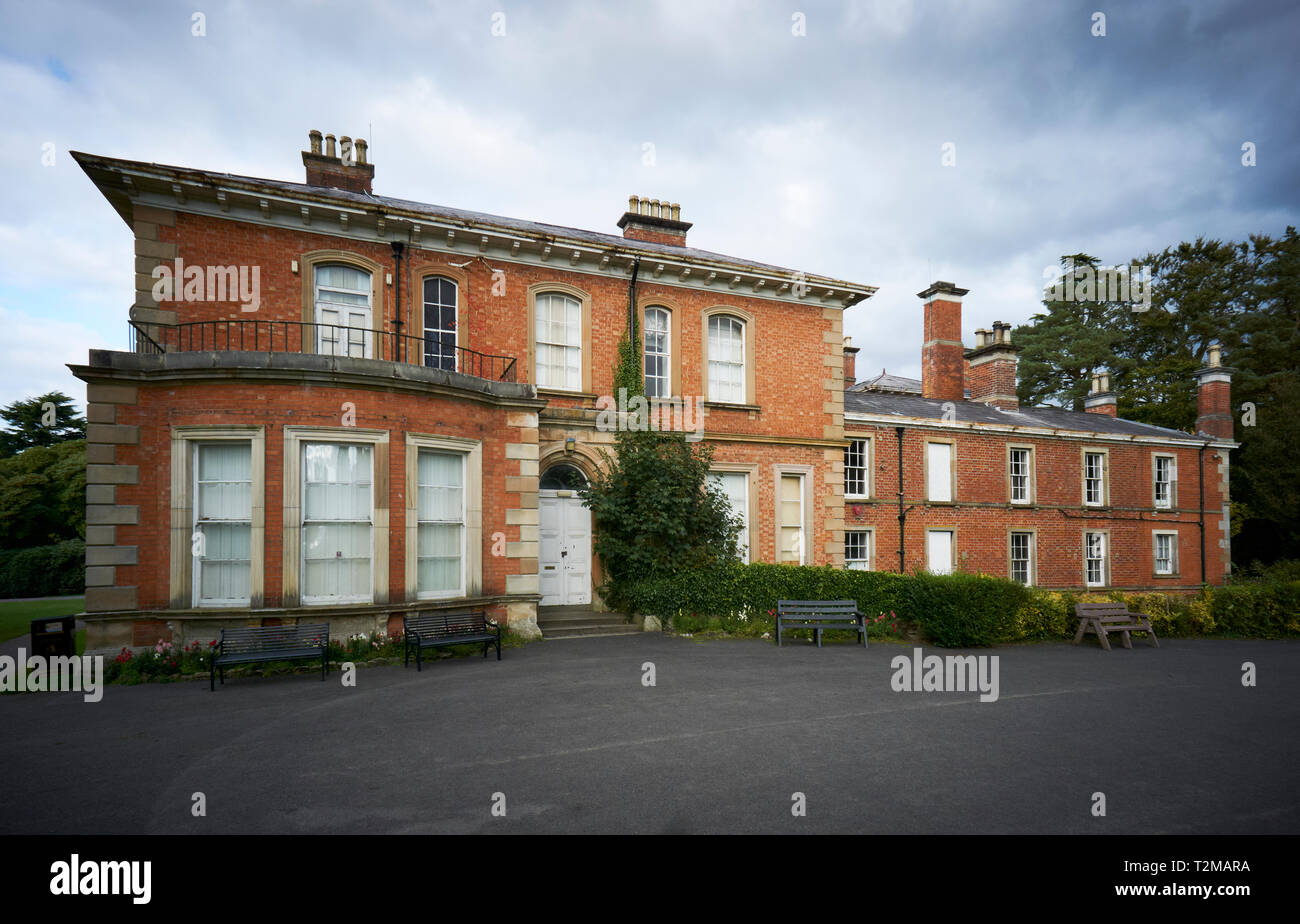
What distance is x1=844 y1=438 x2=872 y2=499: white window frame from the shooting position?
20.2 metres

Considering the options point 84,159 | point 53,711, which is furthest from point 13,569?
point 53,711

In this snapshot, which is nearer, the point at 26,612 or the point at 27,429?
the point at 26,612

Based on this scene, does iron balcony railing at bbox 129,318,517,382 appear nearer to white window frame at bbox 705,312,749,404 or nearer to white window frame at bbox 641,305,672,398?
white window frame at bbox 641,305,672,398

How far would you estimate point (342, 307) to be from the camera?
13.3 meters

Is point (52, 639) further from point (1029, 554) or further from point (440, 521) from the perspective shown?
point (1029, 554)

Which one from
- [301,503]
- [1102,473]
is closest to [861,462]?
[1102,473]

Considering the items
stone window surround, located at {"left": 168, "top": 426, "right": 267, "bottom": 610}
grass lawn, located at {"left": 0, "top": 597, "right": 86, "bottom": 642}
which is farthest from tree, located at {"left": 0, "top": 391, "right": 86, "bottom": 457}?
stone window surround, located at {"left": 168, "top": 426, "right": 267, "bottom": 610}

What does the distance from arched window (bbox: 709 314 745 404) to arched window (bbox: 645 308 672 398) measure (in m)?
1.12

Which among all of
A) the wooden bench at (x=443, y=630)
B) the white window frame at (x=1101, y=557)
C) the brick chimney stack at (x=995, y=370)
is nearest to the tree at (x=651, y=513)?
the wooden bench at (x=443, y=630)

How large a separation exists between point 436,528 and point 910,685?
8310 mm

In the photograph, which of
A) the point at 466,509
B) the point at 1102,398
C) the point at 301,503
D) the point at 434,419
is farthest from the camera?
the point at 1102,398

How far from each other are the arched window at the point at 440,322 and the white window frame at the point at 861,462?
12.4m

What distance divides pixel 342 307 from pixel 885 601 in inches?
502
